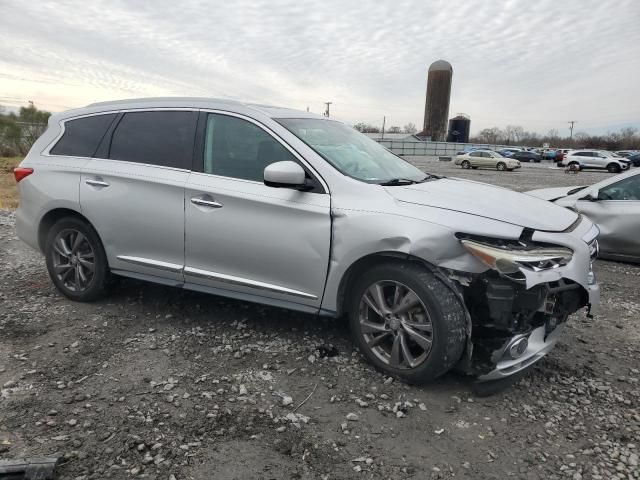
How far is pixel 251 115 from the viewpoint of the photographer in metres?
3.83

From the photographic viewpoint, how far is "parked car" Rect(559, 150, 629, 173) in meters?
37.8

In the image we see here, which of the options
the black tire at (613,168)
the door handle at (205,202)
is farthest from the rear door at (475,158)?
the door handle at (205,202)

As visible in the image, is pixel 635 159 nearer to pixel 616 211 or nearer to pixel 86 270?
pixel 616 211

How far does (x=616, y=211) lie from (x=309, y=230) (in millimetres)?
4590

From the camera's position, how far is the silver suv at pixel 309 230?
9.91 ft

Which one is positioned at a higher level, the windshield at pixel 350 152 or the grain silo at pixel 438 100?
the grain silo at pixel 438 100

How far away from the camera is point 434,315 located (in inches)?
119

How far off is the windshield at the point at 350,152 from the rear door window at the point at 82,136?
177 cm

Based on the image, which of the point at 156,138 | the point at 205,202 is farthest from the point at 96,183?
the point at 205,202

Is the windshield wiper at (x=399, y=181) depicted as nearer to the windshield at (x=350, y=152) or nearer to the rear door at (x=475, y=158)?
the windshield at (x=350, y=152)

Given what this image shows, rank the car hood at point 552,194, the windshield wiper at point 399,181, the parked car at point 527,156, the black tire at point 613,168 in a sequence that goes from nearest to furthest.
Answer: the windshield wiper at point 399,181 → the car hood at point 552,194 → the black tire at point 613,168 → the parked car at point 527,156

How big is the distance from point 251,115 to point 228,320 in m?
1.71

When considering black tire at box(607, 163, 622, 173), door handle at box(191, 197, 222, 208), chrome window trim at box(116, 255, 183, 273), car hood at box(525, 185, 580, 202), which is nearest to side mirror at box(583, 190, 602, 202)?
car hood at box(525, 185, 580, 202)

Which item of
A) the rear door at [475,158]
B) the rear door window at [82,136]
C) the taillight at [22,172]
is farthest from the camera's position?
the rear door at [475,158]
